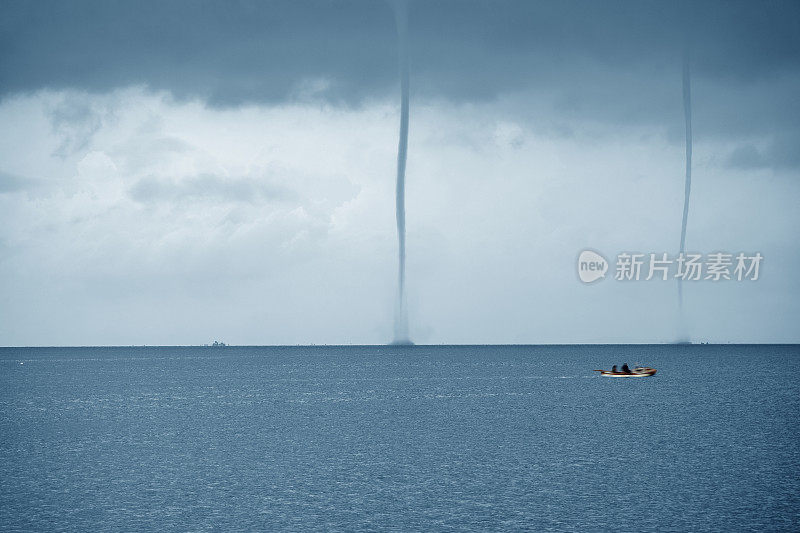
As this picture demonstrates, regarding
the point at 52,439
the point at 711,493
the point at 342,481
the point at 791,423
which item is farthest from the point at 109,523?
the point at 791,423

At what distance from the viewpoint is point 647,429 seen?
7275 centimetres

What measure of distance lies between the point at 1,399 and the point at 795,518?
109450mm

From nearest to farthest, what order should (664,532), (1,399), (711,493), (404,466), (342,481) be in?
(664,532) → (711,493) → (342,481) → (404,466) → (1,399)

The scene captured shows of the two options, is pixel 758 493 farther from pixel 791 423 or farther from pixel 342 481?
pixel 791 423

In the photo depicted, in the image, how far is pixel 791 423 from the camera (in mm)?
76562

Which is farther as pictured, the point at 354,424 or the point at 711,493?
the point at 354,424

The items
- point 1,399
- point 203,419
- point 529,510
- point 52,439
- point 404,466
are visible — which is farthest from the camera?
point 1,399

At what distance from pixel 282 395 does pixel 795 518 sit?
91.3 metres

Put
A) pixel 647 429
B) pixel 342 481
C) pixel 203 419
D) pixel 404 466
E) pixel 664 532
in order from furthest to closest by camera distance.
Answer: pixel 203 419
pixel 647 429
pixel 404 466
pixel 342 481
pixel 664 532

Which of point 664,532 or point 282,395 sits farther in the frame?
point 282,395

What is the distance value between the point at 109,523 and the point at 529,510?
1833 cm

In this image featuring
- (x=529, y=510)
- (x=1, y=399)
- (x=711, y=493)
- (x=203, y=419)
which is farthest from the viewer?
(x=1, y=399)

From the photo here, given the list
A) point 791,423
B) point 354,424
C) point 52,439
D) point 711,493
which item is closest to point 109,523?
point 711,493

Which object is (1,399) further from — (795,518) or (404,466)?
(795,518)
